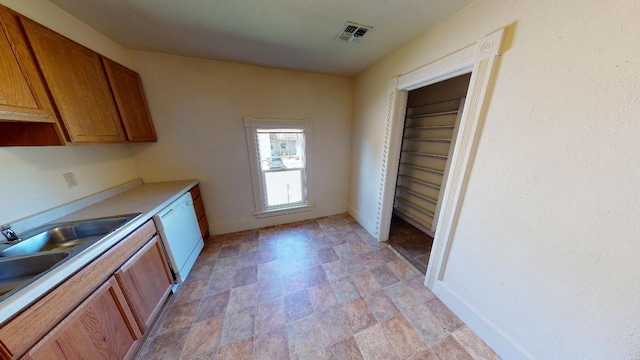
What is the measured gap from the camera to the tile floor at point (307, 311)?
127cm

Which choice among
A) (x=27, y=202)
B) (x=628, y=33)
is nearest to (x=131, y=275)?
(x=27, y=202)

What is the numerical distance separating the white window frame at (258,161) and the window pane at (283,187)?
0.30 ft

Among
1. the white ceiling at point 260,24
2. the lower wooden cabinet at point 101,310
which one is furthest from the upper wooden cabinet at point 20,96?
the lower wooden cabinet at point 101,310

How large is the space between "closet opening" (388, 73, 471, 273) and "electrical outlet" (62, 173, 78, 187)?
128 inches

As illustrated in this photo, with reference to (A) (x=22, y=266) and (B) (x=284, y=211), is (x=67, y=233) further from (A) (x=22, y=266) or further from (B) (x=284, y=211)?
(B) (x=284, y=211)

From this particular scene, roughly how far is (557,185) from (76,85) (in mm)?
3121

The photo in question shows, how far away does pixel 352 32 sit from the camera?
5.09ft

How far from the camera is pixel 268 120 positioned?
241cm

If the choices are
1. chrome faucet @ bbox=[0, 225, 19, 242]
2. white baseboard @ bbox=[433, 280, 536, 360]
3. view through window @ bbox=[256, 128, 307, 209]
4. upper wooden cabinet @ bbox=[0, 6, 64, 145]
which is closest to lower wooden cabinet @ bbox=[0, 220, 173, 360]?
chrome faucet @ bbox=[0, 225, 19, 242]

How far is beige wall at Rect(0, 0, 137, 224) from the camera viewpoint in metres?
1.12

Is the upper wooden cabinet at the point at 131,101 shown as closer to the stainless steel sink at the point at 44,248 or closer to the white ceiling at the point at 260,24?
the white ceiling at the point at 260,24

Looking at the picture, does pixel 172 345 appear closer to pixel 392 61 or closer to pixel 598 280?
pixel 598 280

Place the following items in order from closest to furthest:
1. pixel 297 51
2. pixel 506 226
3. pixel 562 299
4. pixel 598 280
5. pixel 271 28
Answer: pixel 598 280 < pixel 562 299 < pixel 506 226 < pixel 271 28 < pixel 297 51

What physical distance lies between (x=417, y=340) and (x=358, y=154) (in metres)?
2.15
